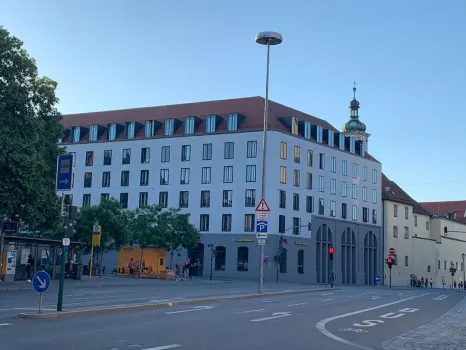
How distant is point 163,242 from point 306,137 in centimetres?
2308

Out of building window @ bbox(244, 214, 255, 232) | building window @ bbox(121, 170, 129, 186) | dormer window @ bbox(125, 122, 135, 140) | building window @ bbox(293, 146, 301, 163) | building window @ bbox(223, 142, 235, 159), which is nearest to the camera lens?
building window @ bbox(244, 214, 255, 232)

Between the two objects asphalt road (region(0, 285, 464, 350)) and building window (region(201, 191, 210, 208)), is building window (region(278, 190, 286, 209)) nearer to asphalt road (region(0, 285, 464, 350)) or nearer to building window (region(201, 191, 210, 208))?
building window (region(201, 191, 210, 208))

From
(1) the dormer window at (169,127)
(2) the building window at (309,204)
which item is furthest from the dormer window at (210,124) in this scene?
(2) the building window at (309,204)

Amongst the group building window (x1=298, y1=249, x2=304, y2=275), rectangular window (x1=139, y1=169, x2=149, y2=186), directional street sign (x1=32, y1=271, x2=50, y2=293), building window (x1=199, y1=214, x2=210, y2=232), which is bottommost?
directional street sign (x1=32, y1=271, x2=50, y2=293)

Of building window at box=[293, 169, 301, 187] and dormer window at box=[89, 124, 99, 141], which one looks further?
dormer window at box=[89, 124, 99, 141]

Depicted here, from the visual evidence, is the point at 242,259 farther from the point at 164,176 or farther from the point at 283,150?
the point at 164,176

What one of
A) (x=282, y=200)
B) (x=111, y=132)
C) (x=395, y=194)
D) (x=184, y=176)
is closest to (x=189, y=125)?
(x=184, y=176)

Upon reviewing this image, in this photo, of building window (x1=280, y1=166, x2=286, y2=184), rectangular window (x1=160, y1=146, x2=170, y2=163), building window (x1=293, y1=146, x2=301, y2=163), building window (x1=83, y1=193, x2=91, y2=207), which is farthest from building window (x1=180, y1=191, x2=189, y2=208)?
building window (x1=83, y1=193, x2=91, y2=207)

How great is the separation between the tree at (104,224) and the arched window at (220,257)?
58.2 ft

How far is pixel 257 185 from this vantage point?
70125mm

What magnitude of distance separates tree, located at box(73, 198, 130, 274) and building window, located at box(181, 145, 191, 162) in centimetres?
2011

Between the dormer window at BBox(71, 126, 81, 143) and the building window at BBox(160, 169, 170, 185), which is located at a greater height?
the dormer window at BBox(71, 126, 81, 143)

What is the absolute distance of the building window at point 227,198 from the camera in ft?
235

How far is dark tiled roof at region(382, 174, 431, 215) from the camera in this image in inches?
3612
